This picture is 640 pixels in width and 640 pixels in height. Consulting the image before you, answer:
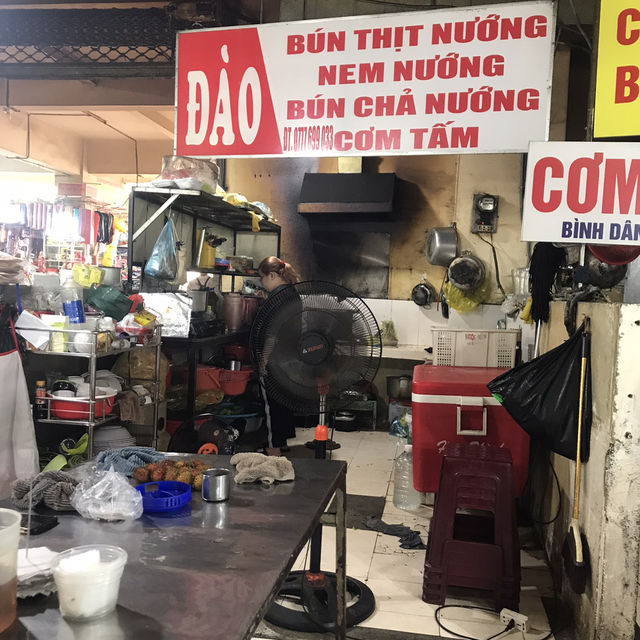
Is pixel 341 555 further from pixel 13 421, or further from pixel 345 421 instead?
pixel 345 421

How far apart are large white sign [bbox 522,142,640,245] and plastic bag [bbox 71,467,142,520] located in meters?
1.73

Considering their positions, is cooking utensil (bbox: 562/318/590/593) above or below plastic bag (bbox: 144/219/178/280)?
below

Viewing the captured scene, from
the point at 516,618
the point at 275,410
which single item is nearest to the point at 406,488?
the point at 275,410

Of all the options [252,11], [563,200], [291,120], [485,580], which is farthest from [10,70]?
[485,580]

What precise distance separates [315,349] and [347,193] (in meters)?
3.92

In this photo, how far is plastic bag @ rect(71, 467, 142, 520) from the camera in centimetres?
169

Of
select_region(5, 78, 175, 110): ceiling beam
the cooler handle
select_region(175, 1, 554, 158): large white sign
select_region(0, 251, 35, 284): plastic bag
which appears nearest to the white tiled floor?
the cooler handle

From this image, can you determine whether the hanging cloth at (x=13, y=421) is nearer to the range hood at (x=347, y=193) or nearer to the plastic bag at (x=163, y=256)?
the plastic bag at (x=163, y=256)

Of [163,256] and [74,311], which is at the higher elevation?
[163,256]

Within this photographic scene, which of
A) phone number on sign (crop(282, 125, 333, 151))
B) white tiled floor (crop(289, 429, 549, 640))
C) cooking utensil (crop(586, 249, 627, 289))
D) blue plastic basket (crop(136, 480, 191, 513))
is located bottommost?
white tiled floor (crop(289, 429, 549, 640))

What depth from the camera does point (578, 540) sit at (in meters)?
2.57

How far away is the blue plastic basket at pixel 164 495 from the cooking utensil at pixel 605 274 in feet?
7.74

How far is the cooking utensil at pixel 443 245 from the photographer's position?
656 cm

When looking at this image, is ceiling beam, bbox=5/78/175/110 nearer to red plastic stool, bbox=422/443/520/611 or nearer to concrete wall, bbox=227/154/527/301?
concrete wall, bbox=227/154/527/301
